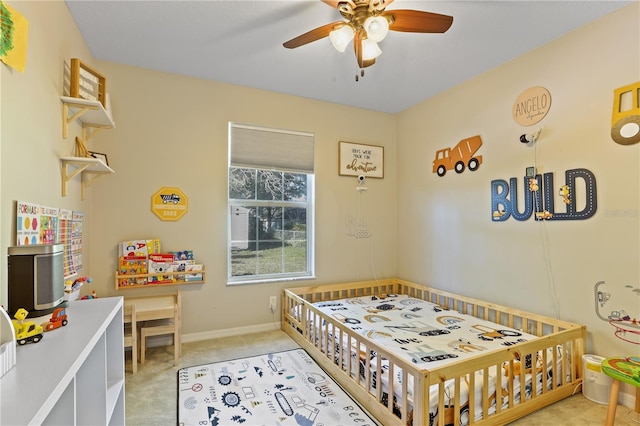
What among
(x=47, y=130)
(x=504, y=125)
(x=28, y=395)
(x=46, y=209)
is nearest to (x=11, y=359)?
(x=28, y=395)

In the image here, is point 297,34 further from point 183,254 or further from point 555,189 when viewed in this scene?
point 555,189

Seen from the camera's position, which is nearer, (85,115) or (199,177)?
(85,115)

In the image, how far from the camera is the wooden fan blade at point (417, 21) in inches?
62.2

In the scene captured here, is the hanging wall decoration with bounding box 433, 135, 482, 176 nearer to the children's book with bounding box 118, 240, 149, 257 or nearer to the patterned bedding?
the patterned bedding

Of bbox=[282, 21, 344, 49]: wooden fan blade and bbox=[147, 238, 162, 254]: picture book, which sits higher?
bbox=[282, 21, 344, 49]: wooden fan blade

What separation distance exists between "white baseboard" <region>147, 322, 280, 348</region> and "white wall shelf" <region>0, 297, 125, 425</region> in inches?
56.9

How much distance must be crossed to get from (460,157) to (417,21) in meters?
1.72

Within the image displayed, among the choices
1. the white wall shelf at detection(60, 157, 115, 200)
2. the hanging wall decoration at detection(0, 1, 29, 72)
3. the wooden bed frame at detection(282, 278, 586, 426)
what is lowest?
the wooden bed frame at detection(282, 278, 586, 426)

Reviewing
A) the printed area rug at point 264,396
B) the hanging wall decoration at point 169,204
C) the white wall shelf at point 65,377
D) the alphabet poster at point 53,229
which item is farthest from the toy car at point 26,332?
the hanging wall decoration at point 169,204

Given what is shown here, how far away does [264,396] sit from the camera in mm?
1988

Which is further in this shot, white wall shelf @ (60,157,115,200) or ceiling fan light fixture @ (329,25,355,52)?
white wall shelf @ (60,157,115,200)

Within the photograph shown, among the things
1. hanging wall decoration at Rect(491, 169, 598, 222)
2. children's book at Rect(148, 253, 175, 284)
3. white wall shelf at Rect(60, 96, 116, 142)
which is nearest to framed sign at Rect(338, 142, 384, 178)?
hanging wall decoration at Rect(491, 169, 598, 222)

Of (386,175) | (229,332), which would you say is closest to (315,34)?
(386,175)

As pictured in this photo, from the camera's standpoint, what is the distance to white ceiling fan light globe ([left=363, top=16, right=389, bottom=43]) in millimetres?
1584
